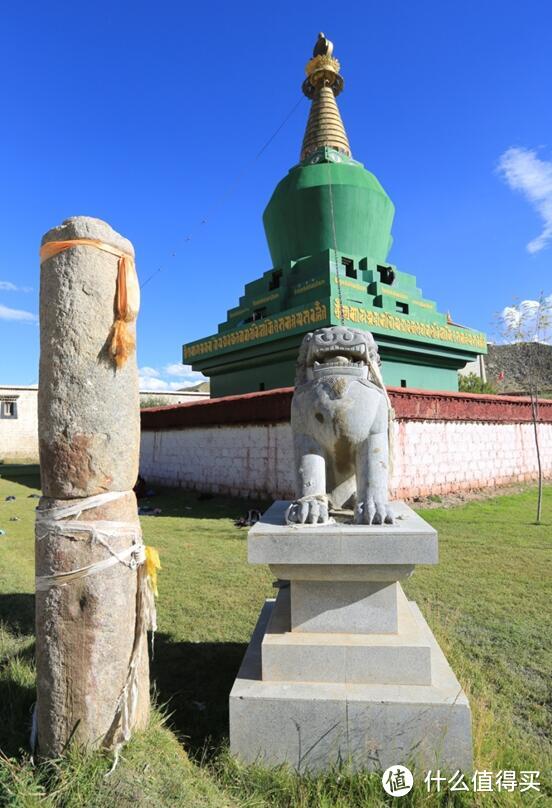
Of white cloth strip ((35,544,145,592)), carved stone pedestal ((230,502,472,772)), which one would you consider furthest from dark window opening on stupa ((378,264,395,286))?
white cloth strip ((35,544,145,592))

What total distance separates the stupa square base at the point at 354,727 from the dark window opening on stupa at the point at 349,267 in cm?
1136

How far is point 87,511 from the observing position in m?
2.18

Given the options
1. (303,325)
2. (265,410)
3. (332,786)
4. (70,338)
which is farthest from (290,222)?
(332,786)

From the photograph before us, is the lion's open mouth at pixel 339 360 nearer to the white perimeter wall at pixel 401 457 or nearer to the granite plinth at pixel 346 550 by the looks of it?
the granite plinth at pixel 346 550

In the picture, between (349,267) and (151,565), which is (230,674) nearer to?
(151,565)

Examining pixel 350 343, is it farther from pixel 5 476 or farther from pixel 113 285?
pixel 5 476

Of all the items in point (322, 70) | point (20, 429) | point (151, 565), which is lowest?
point (151, 565)

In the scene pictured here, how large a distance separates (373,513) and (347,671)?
760 millimetres

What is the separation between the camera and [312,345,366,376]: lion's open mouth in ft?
10.0

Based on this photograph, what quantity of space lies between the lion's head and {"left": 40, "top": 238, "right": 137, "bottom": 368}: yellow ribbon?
125cm

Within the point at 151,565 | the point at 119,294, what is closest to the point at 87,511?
the point at 151,565

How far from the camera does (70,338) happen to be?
7.29 feet

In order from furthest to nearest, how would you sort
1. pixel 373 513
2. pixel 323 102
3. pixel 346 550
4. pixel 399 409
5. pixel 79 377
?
pixel 323 102 < pixel 399 409 < pixel 373 513 < pixel 346 550 < pixel 79 377

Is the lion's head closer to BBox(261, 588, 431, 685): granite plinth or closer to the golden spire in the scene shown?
BBox(261, 588, 431, 685): granite plinth
